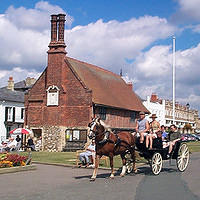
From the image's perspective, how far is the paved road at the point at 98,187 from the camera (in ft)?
32.4

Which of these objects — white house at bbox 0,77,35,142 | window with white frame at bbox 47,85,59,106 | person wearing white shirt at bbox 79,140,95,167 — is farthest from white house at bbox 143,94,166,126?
person wearing white shirt at bbox 79,140,95,167

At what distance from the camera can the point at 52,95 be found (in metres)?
38.1

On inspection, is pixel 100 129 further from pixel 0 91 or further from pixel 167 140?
pixel 0 91

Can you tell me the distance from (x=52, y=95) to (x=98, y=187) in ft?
89.6

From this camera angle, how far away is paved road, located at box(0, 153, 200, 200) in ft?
32.4

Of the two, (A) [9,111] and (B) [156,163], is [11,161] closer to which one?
(B) [156,163]

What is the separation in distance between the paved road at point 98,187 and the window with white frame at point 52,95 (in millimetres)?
22820

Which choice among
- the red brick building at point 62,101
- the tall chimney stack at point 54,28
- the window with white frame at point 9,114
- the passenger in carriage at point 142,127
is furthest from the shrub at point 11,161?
the window with white frame at point 9,114

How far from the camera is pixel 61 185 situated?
12.1 meters

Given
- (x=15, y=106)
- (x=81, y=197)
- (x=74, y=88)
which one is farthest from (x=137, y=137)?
(x=15, y=106)

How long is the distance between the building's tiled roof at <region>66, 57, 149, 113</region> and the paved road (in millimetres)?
22647

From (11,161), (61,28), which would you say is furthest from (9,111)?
(11,161)

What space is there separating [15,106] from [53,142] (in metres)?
21.2

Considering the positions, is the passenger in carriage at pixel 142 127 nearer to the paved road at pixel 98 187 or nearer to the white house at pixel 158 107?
the paved road at pixel 98 187
